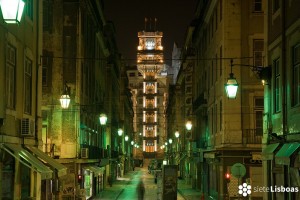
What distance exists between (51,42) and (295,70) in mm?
21843

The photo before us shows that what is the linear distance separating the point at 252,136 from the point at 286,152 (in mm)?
17087

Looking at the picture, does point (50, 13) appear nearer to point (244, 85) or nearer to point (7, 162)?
point (244, 85)

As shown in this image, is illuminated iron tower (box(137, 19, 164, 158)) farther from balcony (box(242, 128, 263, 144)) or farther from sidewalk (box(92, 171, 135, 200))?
balcony (box(242, 128, 263, 144))

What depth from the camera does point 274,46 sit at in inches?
816

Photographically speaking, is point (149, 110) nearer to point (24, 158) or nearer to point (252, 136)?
point (252, 136)

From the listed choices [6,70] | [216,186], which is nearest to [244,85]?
[216,186]

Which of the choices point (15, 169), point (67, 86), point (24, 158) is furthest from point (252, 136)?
point (24, 158)

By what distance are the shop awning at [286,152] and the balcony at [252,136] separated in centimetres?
1571

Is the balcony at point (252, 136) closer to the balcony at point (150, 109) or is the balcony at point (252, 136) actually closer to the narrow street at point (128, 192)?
the narrow street at point (128, 192)

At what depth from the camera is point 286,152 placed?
56.2ft

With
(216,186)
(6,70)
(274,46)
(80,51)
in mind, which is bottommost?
(216,186)

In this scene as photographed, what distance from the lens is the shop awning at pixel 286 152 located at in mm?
16539

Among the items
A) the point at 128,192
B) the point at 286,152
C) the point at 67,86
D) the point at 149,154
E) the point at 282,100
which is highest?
the point at 67,86

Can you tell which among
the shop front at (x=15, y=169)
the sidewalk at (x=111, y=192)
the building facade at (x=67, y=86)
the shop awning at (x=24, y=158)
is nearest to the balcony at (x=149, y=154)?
the sidewalk at (x=111, y=192)
